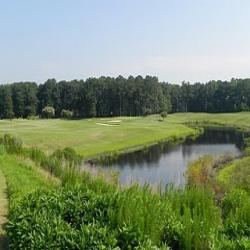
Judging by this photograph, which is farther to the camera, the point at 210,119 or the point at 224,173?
the point at 210,119

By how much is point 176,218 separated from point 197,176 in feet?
71.9

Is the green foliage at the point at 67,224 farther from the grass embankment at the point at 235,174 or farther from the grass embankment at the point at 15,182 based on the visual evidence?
the grass embankment at the point at 235,174

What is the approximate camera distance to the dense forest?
118812 mm

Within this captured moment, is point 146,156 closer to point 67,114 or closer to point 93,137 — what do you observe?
point 93,137

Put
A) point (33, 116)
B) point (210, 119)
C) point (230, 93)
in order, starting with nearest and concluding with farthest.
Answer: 1. point (210, 119)
2. point (33, 116)
3. point (230, 93)

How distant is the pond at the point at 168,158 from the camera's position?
3725 centimetres

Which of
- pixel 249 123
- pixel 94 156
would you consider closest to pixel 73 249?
pixel 94 156

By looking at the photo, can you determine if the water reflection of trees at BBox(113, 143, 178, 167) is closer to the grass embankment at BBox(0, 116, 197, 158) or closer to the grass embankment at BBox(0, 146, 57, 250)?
the grass embankment at BBox(0, 116, 197, 158)

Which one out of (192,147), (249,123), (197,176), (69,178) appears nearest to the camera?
(69,178)

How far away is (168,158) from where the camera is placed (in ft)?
166

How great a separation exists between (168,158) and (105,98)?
7517 centimetres

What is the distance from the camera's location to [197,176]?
3061 cm

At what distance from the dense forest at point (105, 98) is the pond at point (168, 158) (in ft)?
169

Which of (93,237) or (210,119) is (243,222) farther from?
(210,119)
